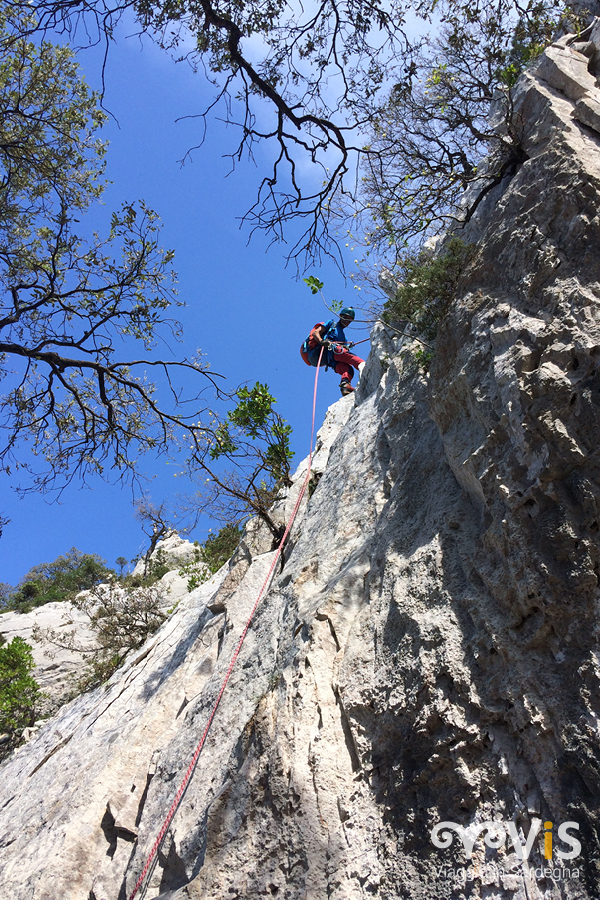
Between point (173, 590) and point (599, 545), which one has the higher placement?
point (173, 590)

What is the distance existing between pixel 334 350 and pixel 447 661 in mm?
8996

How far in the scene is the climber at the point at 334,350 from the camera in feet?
38.0

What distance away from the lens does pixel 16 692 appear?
12.2 meters

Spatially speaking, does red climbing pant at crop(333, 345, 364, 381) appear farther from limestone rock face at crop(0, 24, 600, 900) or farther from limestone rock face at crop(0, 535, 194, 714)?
limestone rock face at crop(0, 535, 194, 714)

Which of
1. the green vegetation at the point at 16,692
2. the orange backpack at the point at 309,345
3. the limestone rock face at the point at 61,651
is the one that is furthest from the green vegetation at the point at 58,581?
the orange backpack at the point at 309,345

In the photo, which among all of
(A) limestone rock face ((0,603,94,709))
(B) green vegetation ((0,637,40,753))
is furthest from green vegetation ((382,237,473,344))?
(B) green vegetation ((0,637,40,753))

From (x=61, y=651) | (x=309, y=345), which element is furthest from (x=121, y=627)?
(x=309, y=345)

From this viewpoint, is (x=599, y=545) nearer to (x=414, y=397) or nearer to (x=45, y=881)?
(x=414, y=397)

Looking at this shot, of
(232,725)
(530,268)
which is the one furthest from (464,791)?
(530,268)

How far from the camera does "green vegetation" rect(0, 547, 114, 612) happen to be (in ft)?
75.9

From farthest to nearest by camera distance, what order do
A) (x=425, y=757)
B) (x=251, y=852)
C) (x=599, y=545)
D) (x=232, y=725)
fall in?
(x=232, y=725) < (x=251, y=852) < (x=425, y=757) < (x=599, y=545)

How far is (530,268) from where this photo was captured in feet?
13.6

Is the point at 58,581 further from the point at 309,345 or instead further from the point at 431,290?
the point at 431,290

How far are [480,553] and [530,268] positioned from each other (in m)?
2.28
